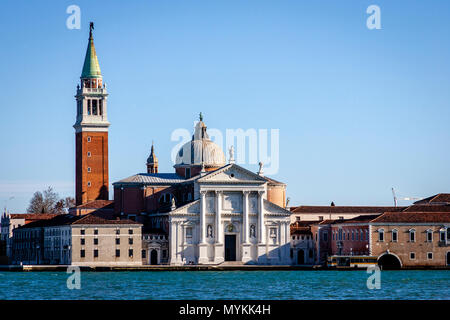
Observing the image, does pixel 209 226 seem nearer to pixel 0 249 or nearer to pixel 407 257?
pixel 407 257

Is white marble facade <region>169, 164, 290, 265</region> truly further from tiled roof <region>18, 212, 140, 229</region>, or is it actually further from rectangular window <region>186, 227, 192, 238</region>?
tiled roof <region>18, 212, 140, 229</region>

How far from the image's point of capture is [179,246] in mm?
82312

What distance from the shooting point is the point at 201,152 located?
91312 millimetres

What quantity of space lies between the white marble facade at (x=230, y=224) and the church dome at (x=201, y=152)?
8.05 metres

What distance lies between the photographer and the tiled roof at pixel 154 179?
3501 inches

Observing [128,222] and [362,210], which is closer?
[128,222]

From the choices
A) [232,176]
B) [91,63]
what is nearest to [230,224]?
[232,176]

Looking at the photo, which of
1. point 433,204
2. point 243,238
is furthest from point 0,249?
point 433,204

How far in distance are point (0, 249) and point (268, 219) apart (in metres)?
35.0

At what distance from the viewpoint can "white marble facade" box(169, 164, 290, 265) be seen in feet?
270

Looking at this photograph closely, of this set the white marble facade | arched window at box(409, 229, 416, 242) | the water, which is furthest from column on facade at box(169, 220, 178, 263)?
the water

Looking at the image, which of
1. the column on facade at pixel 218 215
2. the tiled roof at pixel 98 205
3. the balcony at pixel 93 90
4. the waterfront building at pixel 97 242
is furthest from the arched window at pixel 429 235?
the balcony at pixel 93 90

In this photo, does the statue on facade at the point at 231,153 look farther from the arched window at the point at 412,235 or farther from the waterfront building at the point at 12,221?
the waterfront building at the point at 12,221

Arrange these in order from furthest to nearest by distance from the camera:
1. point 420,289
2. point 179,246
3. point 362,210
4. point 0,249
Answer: point 0,249, point 362,210, point 179,246, point 420,289
